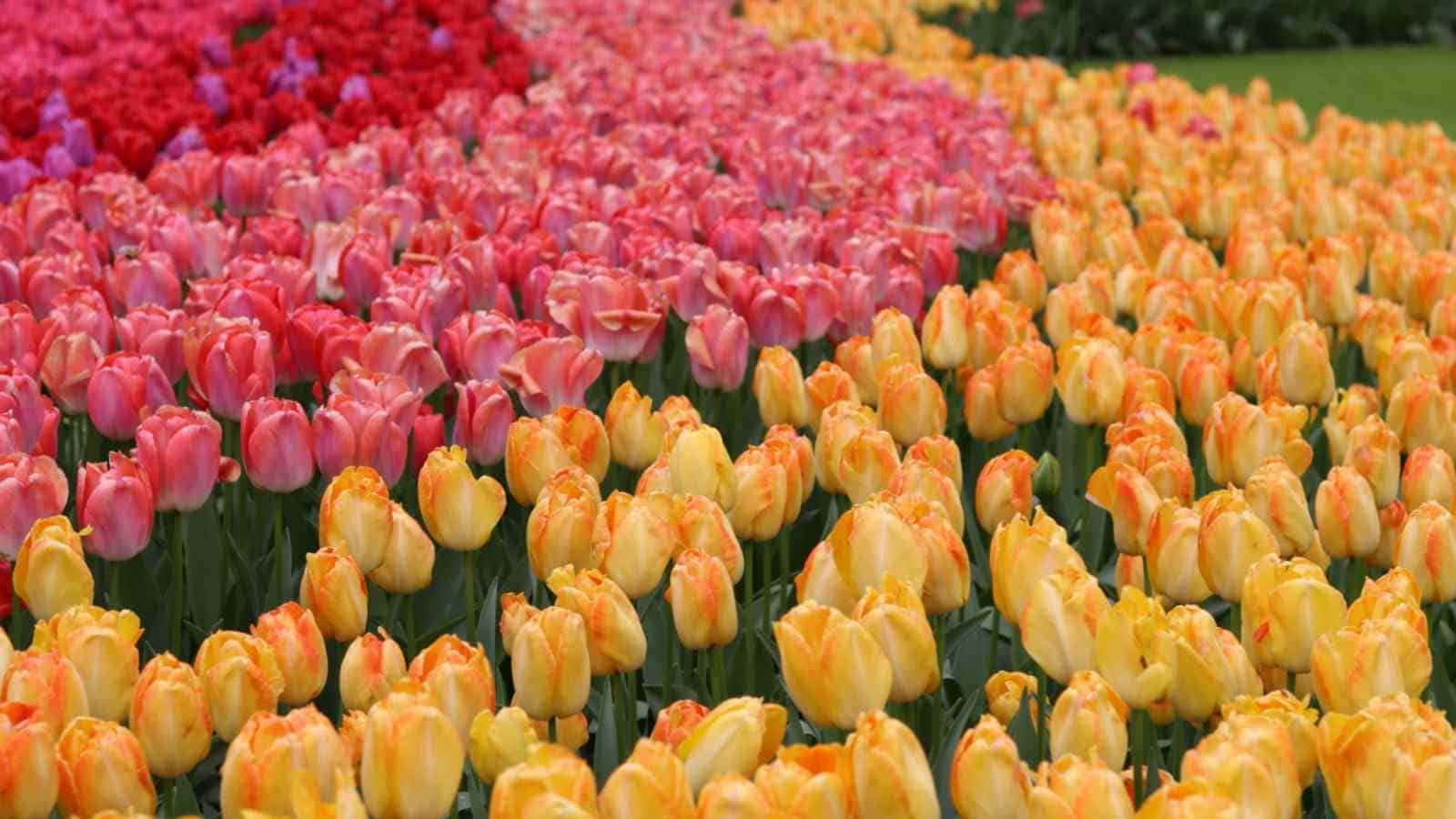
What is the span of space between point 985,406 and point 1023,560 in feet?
3.38

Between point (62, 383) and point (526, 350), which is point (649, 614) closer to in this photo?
point (526, 350)

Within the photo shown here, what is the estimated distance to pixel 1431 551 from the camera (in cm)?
226

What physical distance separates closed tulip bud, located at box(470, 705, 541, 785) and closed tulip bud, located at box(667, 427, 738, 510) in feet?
2.12

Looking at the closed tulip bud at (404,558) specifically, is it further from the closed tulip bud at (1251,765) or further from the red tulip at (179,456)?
the closed tulip bud at (1251,765)

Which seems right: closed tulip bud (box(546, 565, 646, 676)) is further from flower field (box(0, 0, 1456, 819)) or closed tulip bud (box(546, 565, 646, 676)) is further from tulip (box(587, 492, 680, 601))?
tulip (box(587, 492, 680, 601))

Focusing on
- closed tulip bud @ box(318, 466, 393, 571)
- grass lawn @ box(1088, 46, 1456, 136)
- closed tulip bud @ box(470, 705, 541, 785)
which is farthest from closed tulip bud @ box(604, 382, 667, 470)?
grass lawn @ box(1088, 46, 1456, 136)

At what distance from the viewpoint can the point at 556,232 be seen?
4258 millimetres

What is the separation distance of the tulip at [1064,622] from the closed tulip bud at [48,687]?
39.1 inches

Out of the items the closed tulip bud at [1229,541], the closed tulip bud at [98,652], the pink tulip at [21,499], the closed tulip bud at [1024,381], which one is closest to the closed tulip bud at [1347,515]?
the closed tulip bud at [1229,541]

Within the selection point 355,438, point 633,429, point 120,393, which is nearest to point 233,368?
point 120,393

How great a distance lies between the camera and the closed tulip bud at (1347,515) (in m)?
2.36

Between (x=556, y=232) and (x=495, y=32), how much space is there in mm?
4671

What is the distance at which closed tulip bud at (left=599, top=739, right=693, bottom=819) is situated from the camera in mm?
1509

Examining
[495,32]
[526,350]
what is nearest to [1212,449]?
[526,350]
